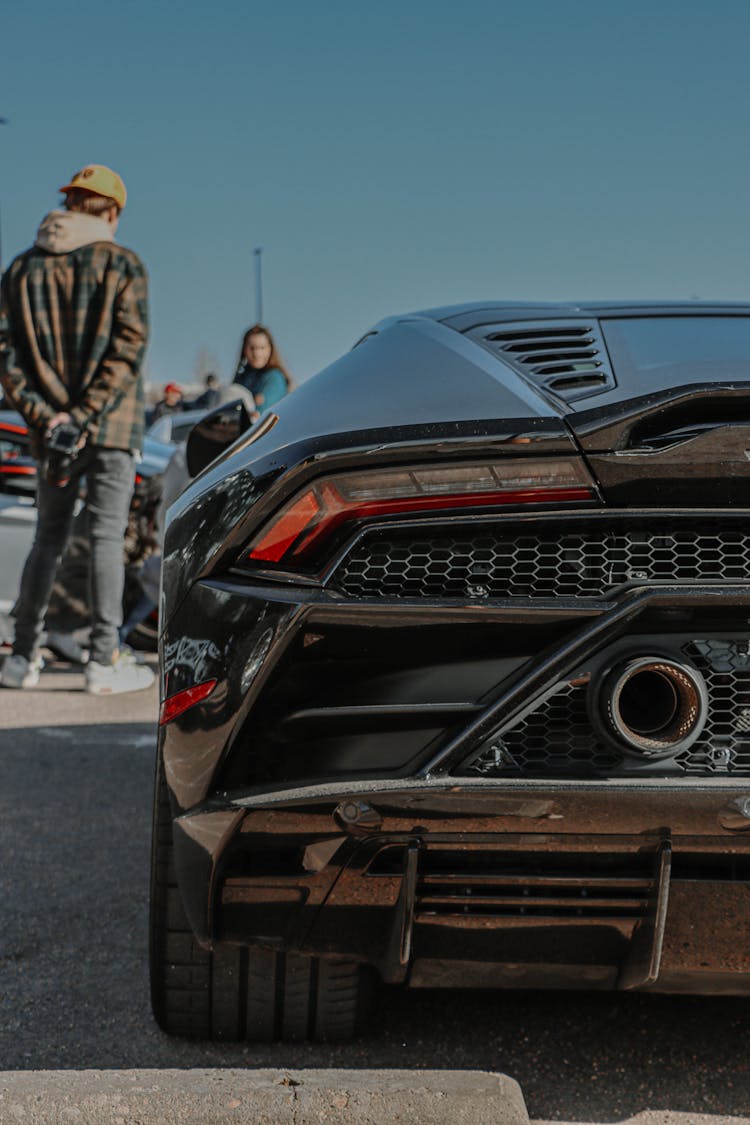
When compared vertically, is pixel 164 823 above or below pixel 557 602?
below

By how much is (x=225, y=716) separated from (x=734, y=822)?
0.70 metres

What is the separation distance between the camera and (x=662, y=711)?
A: 5.31 ft

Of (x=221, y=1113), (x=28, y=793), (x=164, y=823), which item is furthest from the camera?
(x=28, y=793)

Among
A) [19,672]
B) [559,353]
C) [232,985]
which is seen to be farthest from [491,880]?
[19,672]

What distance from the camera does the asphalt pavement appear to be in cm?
189

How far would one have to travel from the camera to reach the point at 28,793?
12.5 feet

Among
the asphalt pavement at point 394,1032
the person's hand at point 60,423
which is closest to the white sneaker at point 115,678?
the person's hand at point 60,423

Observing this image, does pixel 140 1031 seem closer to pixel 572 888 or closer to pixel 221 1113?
pixel 221 1113

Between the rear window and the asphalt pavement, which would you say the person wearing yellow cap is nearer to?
the asphalt pavement

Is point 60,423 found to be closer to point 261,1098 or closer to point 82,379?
point 82,379

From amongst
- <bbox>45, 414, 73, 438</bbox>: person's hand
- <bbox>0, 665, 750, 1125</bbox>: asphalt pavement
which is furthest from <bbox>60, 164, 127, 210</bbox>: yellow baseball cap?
<bbox>0, 665, 750, 1125</bbox>: asphalt pavement

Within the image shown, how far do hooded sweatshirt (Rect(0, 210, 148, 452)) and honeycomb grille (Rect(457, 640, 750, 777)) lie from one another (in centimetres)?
414

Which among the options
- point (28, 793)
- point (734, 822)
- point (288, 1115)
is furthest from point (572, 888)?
point (28, 793)

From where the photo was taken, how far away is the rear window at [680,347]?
1.77 m
